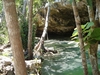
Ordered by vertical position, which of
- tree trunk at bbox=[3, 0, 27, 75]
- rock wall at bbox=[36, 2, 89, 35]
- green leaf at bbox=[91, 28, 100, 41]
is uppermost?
tree trunk at bbox=[3, 0, 27, 75]

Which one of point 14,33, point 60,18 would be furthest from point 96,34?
point 60,18

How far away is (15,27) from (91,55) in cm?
230

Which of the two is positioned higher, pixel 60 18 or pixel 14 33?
pixel 14 33

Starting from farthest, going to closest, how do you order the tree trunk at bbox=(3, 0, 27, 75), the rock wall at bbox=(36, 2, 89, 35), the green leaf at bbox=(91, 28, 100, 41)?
the rock wall at bbox=(36, 2, 89, 35) → the green leaf at bbox=(91, 28, 100, 41) → the tree trunk at bbox=(3, 0, 27, 75)

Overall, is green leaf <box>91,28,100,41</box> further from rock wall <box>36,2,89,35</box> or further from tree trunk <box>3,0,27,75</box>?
rock wall <box>36,2,89,35</box>

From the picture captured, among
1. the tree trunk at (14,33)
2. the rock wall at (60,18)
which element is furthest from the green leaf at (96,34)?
the rock wall at (60,18)

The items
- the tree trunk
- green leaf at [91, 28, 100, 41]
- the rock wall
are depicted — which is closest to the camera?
the tree trunk

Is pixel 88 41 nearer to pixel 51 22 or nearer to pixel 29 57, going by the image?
pixel 29 57

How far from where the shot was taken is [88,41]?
14.2 ft

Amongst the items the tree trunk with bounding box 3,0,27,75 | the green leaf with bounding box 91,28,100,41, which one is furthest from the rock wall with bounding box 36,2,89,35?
the tree trunk with bounding box 3,0,27,75

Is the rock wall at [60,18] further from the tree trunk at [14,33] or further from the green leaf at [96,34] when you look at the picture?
the tree trunk at [14,33]

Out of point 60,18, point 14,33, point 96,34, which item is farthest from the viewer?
point 60,18

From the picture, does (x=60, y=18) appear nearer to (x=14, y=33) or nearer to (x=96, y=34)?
(x=96, y=34)

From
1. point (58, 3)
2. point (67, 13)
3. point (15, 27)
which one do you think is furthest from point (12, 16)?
point (67, 13)
